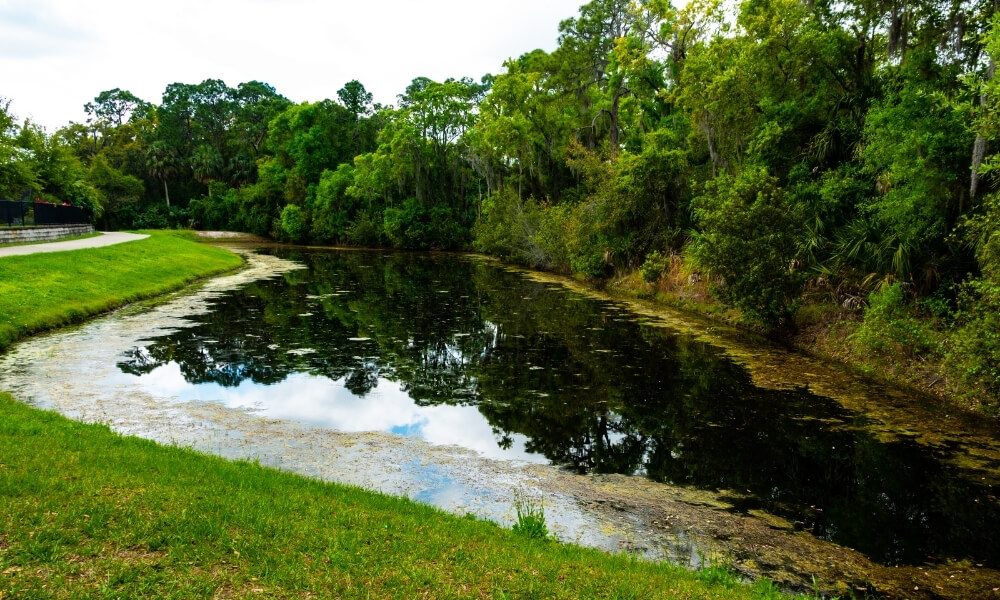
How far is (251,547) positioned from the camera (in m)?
5.27

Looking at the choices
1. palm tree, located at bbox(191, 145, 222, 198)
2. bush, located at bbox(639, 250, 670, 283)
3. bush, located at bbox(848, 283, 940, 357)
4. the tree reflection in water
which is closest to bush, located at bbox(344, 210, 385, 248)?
palm tree, located at bbox(191, 145, 222, 198)

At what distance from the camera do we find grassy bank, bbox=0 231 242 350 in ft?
56.5

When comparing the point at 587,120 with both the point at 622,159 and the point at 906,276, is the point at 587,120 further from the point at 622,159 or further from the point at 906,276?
the point at 906,276

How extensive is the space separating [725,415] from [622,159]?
1893 centimetres

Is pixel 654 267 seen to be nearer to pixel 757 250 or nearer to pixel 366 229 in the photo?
pixel 757 250

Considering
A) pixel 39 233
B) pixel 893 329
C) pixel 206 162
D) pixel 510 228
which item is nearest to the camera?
pixel 893 329

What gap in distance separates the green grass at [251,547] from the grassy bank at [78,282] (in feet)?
40.1

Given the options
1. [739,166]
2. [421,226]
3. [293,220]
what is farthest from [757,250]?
[293,220]

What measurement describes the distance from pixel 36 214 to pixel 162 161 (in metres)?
54.3

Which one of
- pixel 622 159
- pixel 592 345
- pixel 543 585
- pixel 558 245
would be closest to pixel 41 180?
pixel 558 245

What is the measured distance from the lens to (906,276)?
15234 millimetres

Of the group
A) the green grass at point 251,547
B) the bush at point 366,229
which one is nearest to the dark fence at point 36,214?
the bush at point 366,229

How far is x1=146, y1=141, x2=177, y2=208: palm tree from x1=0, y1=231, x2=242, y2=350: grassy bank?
2137 inches

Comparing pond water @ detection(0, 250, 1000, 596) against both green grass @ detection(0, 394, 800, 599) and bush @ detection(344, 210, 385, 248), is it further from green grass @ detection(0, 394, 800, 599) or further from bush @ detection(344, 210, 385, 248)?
bush @ detection(344, 210, 385, 248)
